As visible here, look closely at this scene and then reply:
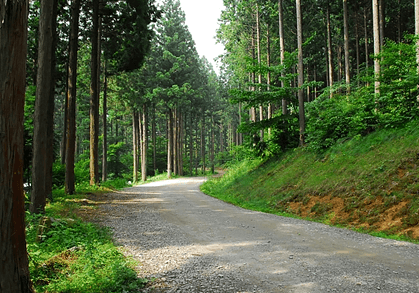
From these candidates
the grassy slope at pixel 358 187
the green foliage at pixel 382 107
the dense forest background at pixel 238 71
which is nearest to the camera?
the grassy slope at pixel 358 187

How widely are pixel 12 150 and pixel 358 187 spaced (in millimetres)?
8959

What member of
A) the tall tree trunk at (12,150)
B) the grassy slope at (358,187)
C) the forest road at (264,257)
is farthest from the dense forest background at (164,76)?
the forest road at (264,257)

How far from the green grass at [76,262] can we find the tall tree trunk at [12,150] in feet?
1.66

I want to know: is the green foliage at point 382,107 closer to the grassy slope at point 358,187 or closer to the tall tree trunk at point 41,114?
the grassy slope at point 358,187

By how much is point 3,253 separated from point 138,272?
191 cm

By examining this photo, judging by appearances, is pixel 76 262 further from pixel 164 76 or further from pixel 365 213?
pixel 164 76

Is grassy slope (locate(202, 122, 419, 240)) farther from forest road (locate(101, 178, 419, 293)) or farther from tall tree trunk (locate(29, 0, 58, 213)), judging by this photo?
tall tree trunk (locate(29, 0, 58, 213))

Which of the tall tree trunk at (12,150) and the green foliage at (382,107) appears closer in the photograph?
the tall tree trunk at (12,150)

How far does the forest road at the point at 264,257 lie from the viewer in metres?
3.91

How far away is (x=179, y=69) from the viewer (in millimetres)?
35031

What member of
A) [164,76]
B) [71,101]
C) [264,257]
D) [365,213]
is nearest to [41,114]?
[71,101]

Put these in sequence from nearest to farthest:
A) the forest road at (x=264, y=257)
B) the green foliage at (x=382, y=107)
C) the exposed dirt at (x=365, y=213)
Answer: the forest road at (x=264, y=257) → the exposed dirt at (x=365, y=213) → the green foliage at (x=382, y=107)

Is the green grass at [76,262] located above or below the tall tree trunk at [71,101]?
below

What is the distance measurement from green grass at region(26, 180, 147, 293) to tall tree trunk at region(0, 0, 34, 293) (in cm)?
51
